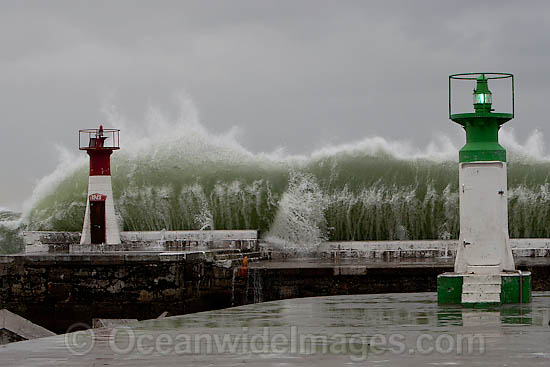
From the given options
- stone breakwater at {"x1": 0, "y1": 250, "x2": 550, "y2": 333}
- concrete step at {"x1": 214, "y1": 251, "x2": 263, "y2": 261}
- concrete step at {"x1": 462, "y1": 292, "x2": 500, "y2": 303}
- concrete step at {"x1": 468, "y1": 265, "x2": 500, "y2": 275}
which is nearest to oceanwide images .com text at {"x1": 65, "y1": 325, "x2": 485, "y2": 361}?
concrete step at {"x1": 462, "y1": 292, "x2": 500, "y2": 303}

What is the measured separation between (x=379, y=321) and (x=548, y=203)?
14.3 meters

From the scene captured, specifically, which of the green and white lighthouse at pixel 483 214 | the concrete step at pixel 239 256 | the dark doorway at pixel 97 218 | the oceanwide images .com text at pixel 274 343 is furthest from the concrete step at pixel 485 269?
the dark doorway at pixel 97 218

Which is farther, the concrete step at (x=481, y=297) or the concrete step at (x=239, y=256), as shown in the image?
the concrete step at (x=239, y=256)

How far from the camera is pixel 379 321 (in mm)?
9250

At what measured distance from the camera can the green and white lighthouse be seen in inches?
420

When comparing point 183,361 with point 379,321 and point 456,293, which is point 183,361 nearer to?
point 379,321

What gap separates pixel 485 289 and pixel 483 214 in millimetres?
785

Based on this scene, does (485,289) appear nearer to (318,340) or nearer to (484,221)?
(484,221)

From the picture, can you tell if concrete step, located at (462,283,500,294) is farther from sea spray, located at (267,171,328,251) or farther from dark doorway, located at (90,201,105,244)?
dark doorway, located at (90,201,105,244)

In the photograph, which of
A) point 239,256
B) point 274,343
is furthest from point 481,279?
point 239,256

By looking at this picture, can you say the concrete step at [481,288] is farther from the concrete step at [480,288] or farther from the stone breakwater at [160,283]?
the stone breakwater at [160,283]

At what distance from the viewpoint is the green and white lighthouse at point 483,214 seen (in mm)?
10672

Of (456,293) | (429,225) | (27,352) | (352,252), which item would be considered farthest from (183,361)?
(429,225)

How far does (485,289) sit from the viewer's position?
10531 mm
